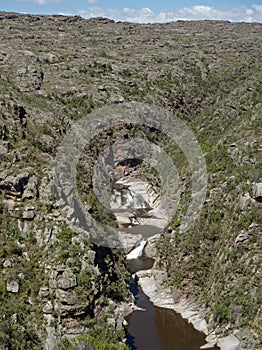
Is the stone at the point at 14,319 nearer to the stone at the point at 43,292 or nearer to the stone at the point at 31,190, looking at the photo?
the stone at the point at 43,292

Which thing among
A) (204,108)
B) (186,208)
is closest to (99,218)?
(186,208)

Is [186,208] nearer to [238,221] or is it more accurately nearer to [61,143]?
[238,221]

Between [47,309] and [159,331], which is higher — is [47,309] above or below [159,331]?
above

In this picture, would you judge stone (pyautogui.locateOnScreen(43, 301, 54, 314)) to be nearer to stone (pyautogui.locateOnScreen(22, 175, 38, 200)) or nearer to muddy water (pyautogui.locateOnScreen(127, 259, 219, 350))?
muddy water (pyautogui.locateOnScreen(127, 259, 219, 350))

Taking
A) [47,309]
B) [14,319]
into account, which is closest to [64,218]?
[47,309]

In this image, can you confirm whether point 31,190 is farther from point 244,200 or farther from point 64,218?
point 244,200

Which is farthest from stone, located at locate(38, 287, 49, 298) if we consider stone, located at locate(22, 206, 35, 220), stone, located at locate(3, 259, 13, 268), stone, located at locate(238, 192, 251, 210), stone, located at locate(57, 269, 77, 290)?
stone, located at locate(238, 192, 251, 210)

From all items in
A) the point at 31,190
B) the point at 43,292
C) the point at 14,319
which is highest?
the point at 31,190
